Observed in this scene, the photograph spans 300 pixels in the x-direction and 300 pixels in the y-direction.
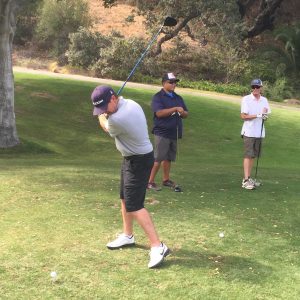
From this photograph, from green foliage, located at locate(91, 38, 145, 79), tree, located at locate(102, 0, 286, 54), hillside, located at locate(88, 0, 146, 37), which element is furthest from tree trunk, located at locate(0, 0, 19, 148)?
hillside, located at locate(88, 0, 146, 37)

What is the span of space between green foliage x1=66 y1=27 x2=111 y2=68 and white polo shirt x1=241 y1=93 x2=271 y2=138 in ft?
77.2

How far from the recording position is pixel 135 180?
5.09 metres

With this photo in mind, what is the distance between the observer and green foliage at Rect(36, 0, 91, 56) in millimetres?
35344

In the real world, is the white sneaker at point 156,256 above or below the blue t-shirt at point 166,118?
below

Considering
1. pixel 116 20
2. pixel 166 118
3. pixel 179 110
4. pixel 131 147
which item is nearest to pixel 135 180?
pixel 131 147

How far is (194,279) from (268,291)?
0.65 metres

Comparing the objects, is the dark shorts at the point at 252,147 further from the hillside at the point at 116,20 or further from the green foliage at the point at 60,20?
the hillside at the point at 116,20

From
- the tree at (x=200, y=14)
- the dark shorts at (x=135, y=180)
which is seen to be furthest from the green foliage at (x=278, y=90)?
the dark shorts at (x=135, y=180)

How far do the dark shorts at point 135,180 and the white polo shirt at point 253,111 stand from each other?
3795mm

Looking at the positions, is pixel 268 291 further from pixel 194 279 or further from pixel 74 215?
pixel 74 215

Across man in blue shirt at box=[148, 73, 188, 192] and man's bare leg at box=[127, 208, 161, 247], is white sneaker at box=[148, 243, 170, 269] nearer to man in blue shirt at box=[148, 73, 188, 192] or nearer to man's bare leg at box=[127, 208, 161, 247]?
man's bare leg at box=[127, 208, 161, 247]

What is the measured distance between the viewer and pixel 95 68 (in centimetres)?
3034

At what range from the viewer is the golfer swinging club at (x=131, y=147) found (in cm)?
479

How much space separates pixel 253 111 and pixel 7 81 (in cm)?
763
